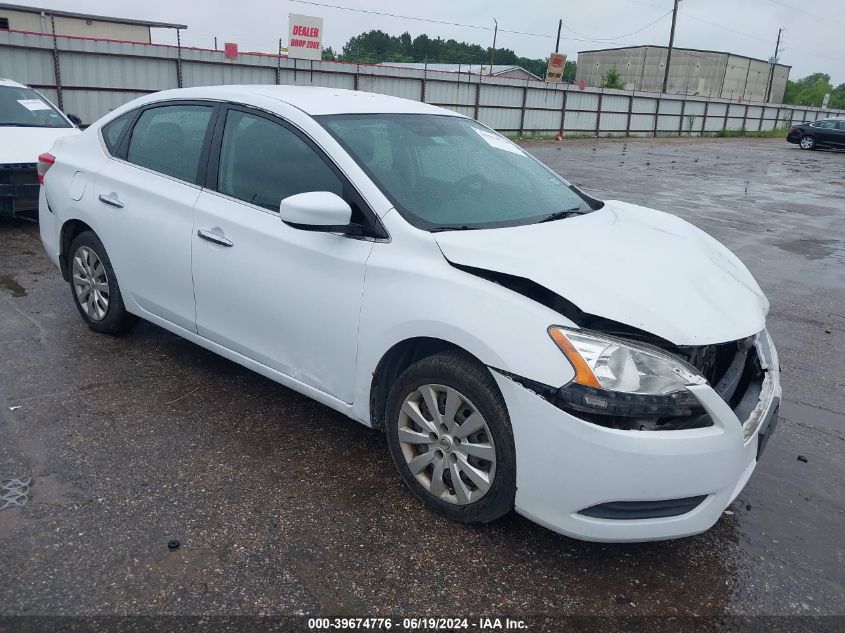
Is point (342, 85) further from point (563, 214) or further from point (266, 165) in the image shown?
point (563, 214)

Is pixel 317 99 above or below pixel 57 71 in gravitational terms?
above

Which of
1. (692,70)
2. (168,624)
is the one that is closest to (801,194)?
(168,624)

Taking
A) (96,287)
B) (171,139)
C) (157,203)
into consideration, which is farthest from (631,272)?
(96,287)

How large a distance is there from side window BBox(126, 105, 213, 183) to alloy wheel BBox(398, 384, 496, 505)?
1.94 m

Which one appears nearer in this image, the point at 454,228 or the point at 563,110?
the point at 454,228

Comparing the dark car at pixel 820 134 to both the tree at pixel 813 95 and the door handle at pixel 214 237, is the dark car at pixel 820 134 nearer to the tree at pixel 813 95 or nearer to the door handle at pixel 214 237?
the door handle at pixel 214 237

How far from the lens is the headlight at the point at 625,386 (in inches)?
95.3

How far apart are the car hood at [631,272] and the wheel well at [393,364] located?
0.37 metres

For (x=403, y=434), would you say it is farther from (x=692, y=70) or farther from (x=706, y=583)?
(x=692, y=70)

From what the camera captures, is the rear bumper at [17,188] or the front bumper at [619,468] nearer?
the front bumper at [619,468]

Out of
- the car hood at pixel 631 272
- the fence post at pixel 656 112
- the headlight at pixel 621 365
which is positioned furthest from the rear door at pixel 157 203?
the fence post at pixel 656 112

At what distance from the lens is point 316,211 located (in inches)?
116

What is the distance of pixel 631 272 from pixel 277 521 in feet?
5.75

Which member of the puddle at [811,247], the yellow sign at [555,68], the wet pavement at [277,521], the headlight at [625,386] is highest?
the yellow sign at [555,68]
